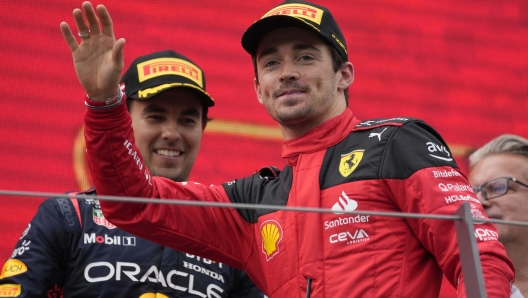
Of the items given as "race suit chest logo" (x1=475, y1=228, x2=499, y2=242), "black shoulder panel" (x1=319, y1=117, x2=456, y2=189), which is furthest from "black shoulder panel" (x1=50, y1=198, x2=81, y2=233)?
"race suit chest logo" (x1=475, y1=228, x2=499, y2=242)

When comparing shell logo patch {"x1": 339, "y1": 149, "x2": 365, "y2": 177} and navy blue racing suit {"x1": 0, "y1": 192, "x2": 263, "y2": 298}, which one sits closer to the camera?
shell logo patch {"x1": 339, "y1": 149, "x2": 365, "y2": 177}

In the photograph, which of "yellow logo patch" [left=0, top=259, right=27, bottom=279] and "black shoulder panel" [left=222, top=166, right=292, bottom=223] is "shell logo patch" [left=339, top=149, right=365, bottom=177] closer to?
"black shoulder panel" [left=222, top=166, right=292, bottom=223]

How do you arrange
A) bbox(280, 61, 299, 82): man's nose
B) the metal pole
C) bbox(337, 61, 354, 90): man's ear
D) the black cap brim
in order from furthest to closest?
the black cap brim < bbox(337, 61, 354, 90): man's ear < bbox(280, 61, 299, 82): man's nose < the metal pole

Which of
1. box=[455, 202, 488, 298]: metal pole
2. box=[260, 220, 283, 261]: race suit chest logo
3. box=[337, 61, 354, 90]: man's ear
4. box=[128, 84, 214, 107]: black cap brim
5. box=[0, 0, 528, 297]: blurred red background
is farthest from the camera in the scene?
box=[0, 0, 528, 297]: blurred red background

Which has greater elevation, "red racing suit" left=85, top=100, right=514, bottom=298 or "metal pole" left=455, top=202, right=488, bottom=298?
"red racing suit" left=85, top=100, right=514, bottom=298

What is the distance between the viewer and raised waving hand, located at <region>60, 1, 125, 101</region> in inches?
57.8

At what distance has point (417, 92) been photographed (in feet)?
10.8

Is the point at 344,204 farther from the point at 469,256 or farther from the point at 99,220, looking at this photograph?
the point at 99,220

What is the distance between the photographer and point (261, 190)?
1.69 meters

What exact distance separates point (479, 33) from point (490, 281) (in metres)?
2.30

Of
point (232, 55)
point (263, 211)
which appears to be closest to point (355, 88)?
point (232, 55)

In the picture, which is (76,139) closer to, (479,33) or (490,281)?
(479,33)

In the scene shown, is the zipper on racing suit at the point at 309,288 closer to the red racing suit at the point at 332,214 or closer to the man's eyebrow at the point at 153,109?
the red racing suit at the point at 332,214

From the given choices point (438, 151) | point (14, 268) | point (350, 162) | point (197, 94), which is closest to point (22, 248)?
point (14, 268)
